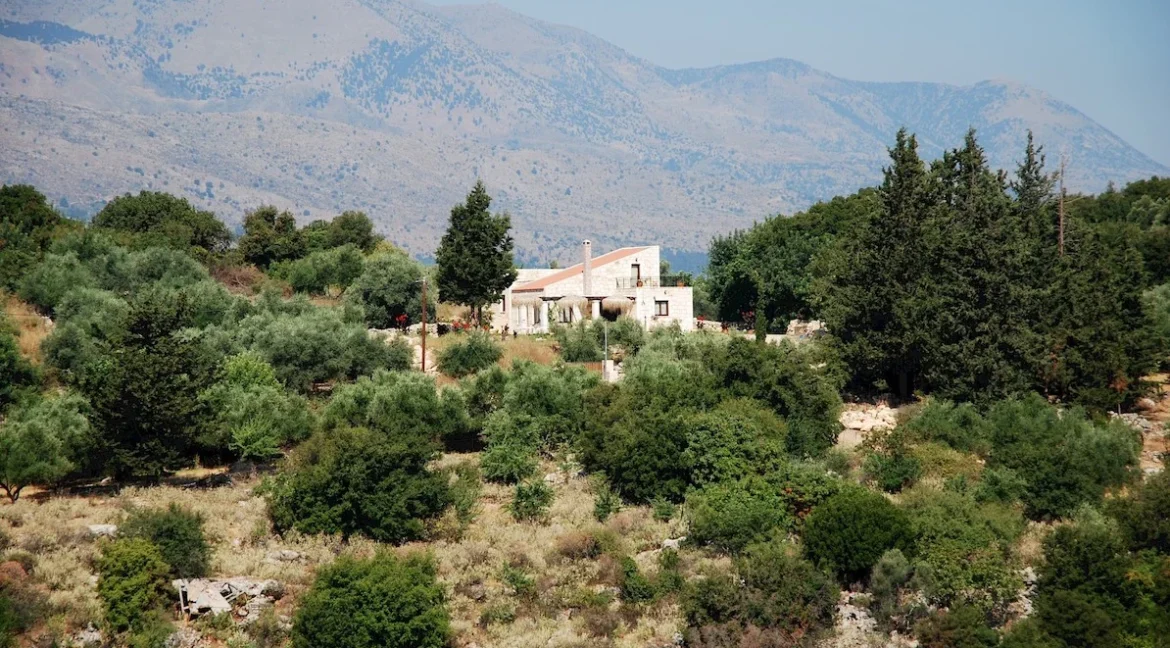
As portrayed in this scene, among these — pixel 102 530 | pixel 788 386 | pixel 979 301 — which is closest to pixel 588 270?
pixel 788 386

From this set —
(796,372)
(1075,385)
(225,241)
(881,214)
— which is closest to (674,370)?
(796,372)

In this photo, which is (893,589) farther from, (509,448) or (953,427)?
(509,448)

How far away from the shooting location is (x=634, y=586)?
3981 centimetres

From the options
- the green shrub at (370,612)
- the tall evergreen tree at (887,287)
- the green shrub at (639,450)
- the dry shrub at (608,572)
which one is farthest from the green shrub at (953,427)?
the green shrub at (370,612)

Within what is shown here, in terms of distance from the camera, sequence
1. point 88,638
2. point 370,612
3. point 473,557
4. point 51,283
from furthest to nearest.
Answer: point 51,283, point 473,557, point 370,612, point 88,638

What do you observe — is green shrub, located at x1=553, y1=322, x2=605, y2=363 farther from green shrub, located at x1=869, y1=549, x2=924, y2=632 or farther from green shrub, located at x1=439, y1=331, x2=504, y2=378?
green shrub, located at x1=869, y1=549, x2=924, y2=632

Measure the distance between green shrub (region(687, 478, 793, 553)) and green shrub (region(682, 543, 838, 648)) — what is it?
2390 millimetres

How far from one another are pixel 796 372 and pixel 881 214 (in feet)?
31.3

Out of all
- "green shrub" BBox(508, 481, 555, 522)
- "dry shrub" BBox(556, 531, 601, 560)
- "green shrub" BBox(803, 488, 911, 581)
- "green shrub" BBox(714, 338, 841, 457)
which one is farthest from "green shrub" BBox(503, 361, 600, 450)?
"green shrub" BBox(803, 488, 911, 581)

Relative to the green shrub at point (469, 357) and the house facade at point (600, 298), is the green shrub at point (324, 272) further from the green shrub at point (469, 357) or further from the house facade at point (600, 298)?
the green shrub at point (469, 357)

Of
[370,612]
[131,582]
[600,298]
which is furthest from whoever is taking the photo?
[600,298]

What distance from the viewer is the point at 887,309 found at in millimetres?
56969

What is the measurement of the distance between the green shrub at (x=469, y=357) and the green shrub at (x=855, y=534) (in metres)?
22.2

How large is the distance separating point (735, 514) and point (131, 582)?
16.4 meters
